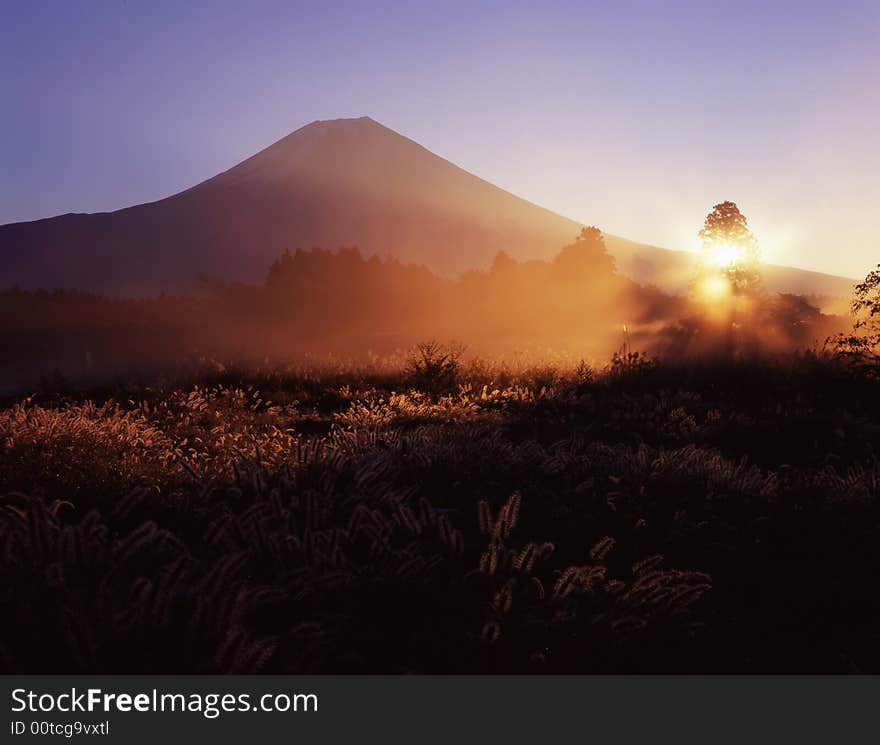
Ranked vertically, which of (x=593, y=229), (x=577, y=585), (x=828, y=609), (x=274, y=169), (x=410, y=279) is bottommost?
(x=828, y=609)

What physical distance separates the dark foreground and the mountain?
192 feet

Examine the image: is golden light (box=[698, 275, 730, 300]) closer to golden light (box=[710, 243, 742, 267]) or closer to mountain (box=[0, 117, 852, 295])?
golden light (box=[710, 243, 742, 267])

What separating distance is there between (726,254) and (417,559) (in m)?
49.0

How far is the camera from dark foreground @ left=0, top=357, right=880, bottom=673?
209 cm

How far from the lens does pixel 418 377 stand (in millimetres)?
13008

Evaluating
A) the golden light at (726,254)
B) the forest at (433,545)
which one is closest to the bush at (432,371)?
the forest at (433,545)

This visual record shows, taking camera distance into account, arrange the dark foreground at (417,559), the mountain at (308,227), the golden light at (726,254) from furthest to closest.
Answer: the mountain at (308,227)
the golden light at (726,254)
the dark foreground at (417,559)

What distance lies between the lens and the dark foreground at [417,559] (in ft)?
6.84

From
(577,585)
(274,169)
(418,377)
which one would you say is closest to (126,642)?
(577,585)

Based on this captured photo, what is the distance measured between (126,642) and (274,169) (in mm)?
149242

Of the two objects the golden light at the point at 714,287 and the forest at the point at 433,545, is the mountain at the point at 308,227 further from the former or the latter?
the forest at the point at 433,545

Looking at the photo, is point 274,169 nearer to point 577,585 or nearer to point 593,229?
point 593,229

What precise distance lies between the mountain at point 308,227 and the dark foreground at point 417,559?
58599 mm
